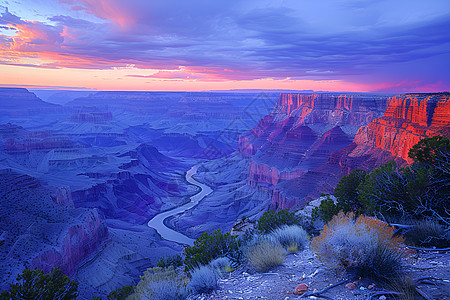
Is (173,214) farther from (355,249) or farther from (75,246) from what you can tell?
(355,249)

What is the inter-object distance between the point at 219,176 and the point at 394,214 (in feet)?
246

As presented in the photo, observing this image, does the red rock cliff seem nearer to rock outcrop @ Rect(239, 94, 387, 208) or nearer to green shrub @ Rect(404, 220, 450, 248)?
rock outcrop @ Rect(239, 94, 387, 208)

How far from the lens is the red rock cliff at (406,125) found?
34.7 m

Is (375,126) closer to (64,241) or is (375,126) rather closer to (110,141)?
(64,241)

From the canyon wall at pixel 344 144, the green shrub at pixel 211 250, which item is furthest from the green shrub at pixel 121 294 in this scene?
the canyon wall at pixel 344 144

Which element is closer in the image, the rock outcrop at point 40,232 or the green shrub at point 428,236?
the green shrub at point 428,236

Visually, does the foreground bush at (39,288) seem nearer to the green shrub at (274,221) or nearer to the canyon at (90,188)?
the green shrub at (274,221)

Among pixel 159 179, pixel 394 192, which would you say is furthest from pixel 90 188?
pixel 394 192

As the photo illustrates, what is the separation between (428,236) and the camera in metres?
7.66

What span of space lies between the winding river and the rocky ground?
35848mm

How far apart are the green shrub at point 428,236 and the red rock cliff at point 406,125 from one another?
92.6ft

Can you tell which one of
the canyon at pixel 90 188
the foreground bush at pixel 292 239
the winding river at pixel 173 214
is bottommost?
the winding river at pixel 173 214

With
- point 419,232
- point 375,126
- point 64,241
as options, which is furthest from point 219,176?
point 419,232

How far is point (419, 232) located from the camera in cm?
798
